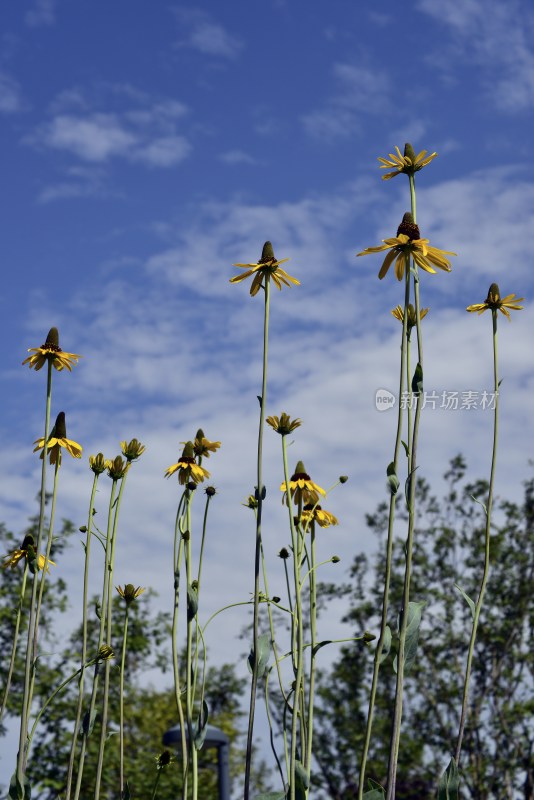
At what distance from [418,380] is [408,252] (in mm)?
416

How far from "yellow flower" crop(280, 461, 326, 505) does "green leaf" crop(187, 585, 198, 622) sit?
0.70 m

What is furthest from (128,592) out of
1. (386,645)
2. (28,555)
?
(386,645)

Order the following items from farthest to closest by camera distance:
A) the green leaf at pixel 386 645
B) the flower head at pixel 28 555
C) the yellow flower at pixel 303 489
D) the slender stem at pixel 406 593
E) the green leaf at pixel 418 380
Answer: the yellow flower at pixel 303 489, the flower head at pixel 28 555, the green leaf at pixel 418 380, the green leaf at pixel 386 645, the slender stem at pixel 406 593

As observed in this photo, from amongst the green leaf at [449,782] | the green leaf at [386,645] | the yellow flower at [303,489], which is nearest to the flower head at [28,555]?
the yellow flower at [303,489]

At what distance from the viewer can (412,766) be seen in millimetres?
13453

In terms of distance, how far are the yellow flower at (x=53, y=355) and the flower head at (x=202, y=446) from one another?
22.2 inches

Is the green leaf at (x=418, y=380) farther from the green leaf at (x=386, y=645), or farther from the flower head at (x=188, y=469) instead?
the flower head at (x=188, y=469)

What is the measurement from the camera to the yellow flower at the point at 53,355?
11.9ft

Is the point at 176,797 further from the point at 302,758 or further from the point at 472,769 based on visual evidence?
the point at 302,758

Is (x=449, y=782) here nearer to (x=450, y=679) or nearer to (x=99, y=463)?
(x=99, y=463)

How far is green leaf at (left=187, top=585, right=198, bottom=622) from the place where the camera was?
9.92 feet

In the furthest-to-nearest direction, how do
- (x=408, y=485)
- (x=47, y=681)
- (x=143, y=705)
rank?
(x=143, y=705), (x=47, y=681), (x=408, y=485)

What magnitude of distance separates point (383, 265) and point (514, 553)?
11.4 meters

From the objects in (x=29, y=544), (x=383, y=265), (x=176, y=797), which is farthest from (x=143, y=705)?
(x=383, y=265)
